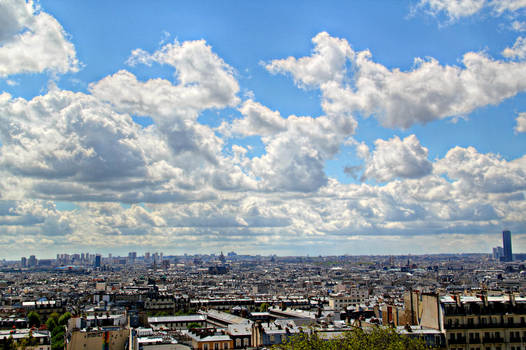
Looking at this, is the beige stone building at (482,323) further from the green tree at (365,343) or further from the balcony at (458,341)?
the green tree at (365,343)

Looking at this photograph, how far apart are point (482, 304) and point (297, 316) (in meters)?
53.7

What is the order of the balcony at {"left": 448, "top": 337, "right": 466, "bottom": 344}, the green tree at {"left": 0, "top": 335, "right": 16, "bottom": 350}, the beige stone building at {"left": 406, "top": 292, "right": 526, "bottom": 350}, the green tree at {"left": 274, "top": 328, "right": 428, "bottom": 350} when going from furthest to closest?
the green tree at {"left": 0, "top": 335, "right": 16, "bottom": 350} < the beige stone building at {"left": 406, "top": 292, "right": 526, "bottom": 350} < the balcony at {"left": 448, "top": 337, "right": 466, "bottom": 344} < the green tree at {"left": 274, "top": 328, "right": 428, "bottom": 350}

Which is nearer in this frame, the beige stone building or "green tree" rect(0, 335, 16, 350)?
the beige stone building

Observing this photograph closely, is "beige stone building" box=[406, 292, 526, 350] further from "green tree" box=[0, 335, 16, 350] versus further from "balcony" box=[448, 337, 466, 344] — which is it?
"green tree" box=[0, 335, 16, 350]

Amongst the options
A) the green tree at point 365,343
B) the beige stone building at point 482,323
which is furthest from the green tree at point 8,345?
the beige stone building at point 482,323

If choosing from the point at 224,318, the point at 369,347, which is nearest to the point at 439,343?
the point at 369,347

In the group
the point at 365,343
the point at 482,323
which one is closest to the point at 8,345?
the point at 365,343

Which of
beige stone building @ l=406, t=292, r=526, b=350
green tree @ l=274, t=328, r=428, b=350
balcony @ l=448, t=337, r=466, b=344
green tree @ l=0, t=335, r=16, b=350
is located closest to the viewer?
green tree @ l=274, t=328, r=428, b=350

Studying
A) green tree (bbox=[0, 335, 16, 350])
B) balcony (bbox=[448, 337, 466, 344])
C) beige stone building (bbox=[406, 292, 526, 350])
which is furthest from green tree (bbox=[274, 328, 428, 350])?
green tree (bbox=[0, 335, 16, 350])

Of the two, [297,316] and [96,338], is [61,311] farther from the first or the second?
[96,338]

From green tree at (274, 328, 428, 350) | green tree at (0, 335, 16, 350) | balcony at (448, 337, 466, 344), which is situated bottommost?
green tree at (0, 335, 16, 350)

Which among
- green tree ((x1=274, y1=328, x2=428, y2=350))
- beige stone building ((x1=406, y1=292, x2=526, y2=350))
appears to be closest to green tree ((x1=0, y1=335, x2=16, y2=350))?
green tree ((x1=274, y1=328, x2=428, y2=350))

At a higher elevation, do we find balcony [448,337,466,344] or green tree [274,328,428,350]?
green tree [274,328,428,350]

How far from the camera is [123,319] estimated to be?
115812mm
